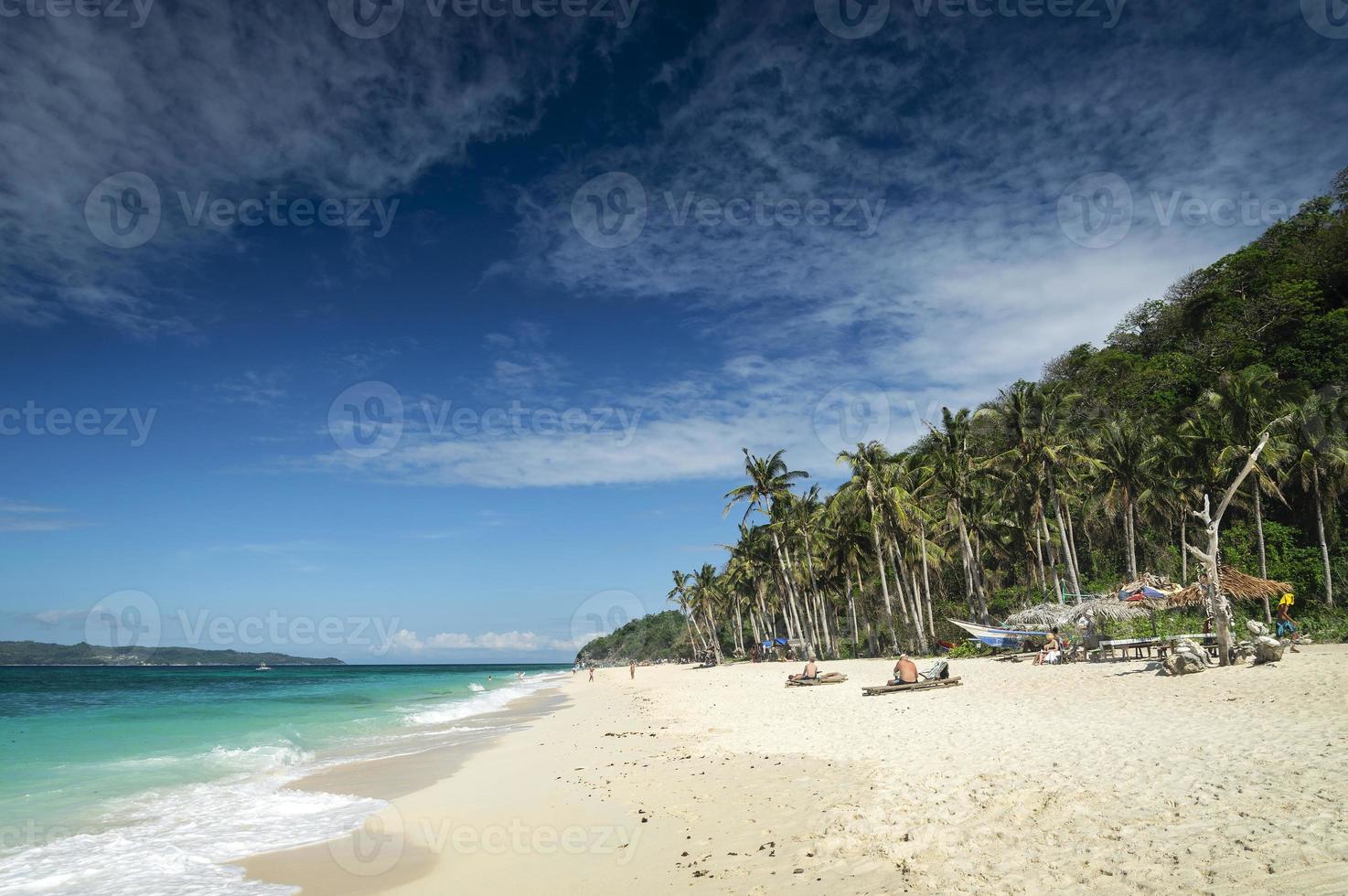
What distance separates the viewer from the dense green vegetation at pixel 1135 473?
3153cm

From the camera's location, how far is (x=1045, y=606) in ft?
94.9

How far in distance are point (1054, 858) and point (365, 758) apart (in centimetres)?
1757

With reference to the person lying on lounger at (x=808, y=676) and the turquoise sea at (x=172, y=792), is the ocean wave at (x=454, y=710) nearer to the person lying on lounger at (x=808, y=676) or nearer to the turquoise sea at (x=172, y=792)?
the turquoise sea at (x=172, y=792)

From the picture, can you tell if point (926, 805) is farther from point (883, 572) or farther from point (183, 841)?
point (883, 572)

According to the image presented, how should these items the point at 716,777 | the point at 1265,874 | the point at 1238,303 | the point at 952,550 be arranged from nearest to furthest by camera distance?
the point at 1265,874 → the point at 716,777 → the point at 1238,303 → the point at 952,550

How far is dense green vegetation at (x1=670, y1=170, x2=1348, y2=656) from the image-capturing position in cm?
3153

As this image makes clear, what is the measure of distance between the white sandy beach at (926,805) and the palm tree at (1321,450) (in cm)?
1966

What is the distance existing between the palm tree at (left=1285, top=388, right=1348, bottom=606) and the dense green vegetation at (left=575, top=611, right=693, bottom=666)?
88867 millimetres

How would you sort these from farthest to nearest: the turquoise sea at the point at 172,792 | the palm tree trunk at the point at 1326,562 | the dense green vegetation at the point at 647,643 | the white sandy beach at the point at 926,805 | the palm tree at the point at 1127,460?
the dense green vegetation at the point at 647,643 < the palm tree at the point at 1127,460 < the palm tree trunk at the point at 1326,562 < the turquoise sea at the point at 172,792 < the white sandy beach at the point at 926,805

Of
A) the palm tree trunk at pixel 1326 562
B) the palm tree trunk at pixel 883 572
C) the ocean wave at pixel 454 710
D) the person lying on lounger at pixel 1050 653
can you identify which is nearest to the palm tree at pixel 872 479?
the palm tree trunk at pixel 883 572

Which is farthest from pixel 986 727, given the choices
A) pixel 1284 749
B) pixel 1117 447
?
pixel 1117 447

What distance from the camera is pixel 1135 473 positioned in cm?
3694

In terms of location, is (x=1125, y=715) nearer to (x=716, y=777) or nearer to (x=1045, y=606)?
(x=716, y=777)

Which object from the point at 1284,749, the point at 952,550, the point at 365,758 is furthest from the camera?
the point at 952,550
